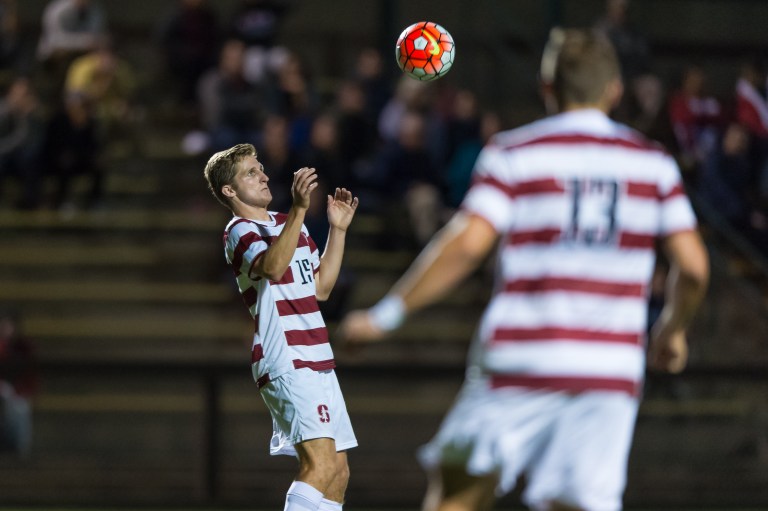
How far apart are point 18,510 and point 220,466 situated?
4.58 feet

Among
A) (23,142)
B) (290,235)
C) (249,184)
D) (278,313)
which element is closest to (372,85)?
(23,142)

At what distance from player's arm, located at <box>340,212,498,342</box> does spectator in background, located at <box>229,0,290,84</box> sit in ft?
32.2

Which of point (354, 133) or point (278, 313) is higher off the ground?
point (354, 133)

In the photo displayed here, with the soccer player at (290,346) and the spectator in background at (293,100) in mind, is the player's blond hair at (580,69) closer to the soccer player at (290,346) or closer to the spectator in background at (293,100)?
the soccer player at (290,346)

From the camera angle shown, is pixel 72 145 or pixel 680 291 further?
pixel 72 145

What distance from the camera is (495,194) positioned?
4457 mm

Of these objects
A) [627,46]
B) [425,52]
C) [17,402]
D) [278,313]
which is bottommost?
[17,402]

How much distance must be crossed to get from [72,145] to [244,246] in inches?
304

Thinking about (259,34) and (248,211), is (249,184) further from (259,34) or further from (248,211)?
(259,34)

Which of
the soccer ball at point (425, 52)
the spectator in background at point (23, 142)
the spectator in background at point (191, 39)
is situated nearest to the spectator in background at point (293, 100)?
the spectator in background at point (191, 39)

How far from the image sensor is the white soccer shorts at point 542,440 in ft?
14.8

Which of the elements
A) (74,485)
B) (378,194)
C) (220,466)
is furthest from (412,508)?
(378,194)

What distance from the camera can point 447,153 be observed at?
13.6 meters

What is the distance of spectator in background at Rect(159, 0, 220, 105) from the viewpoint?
47.4 ft
